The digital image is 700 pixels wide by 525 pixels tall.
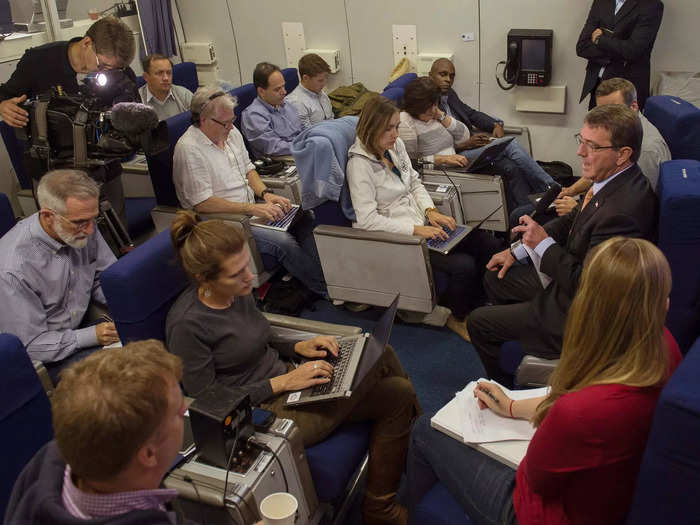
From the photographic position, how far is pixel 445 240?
296cm

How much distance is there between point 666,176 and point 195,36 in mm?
5004

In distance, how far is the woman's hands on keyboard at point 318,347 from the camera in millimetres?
2061

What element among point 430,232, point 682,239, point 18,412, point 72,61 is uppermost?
point 72,61

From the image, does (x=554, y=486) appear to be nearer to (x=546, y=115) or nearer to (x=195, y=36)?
(x=546, y=115)

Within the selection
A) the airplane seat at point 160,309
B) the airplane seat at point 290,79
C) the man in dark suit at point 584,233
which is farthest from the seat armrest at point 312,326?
the airplane seat at point 290,79

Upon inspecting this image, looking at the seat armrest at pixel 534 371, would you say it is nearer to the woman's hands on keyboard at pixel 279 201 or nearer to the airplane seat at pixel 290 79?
the woman's hands on keyboard at pixel 279 201

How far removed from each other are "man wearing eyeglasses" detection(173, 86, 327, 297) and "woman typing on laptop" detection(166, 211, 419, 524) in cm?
113

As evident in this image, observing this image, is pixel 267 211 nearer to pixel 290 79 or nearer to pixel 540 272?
pixel 540 272

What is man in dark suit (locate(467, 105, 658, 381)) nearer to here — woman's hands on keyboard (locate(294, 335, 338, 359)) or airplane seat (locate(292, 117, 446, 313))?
airplane seat (locate(292, 117, 446, 313))

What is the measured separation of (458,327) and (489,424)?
1.44m

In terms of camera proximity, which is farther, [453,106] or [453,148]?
[453,106]

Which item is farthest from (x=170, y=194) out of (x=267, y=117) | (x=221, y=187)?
(x=267, y=117)

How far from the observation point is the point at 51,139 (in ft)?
9.34

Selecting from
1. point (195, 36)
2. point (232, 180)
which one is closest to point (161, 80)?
point (232, 180)
